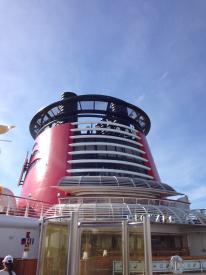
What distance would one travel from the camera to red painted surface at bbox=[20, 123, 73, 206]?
2412 cm

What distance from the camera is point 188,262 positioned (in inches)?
359

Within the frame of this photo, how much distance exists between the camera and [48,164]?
26375 mm

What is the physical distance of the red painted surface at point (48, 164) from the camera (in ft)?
79.2

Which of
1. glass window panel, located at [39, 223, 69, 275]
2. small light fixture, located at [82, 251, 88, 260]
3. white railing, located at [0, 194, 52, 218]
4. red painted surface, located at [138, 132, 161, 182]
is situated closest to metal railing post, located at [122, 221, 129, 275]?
small light fixture, located at [82, 251, 88, 260]

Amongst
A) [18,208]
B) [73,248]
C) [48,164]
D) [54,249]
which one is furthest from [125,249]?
[48,164]

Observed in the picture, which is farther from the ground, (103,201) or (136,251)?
(103,201)

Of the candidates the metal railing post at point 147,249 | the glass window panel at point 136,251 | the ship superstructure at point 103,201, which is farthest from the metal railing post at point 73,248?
the metal railing post at point 147,249

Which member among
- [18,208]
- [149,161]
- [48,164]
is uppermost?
[149,161]

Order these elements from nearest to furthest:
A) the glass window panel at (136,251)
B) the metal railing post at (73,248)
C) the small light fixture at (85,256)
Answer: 1. the metal railing post at (73,248)
2. the glass window panel at (136,251)
3. the small light fixture at (85,256)

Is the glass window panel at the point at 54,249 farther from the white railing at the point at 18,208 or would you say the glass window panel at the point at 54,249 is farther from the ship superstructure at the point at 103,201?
the white railing at the point at 18,208

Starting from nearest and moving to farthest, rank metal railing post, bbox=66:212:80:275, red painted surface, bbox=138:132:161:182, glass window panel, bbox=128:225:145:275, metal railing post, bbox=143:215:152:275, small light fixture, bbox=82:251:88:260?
1. metal railing post, bbox=143:215:152:275
2. metal railing post, bbox=66:212:80:275
3. glass window panel, bbox=128:225:145:275
4. small light fixture, bbox=82:251:88:260
5. red painted surface, bbox=138:132:161:182

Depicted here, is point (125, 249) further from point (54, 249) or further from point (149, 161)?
point (149, 161)

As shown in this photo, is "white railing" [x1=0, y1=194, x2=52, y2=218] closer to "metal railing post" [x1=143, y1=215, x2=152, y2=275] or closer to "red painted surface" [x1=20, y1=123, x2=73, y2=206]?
"red painted surface" [x1=20, y1=123, x2=73, y2=206]


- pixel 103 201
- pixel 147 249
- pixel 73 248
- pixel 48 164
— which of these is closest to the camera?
pixel 147 249
